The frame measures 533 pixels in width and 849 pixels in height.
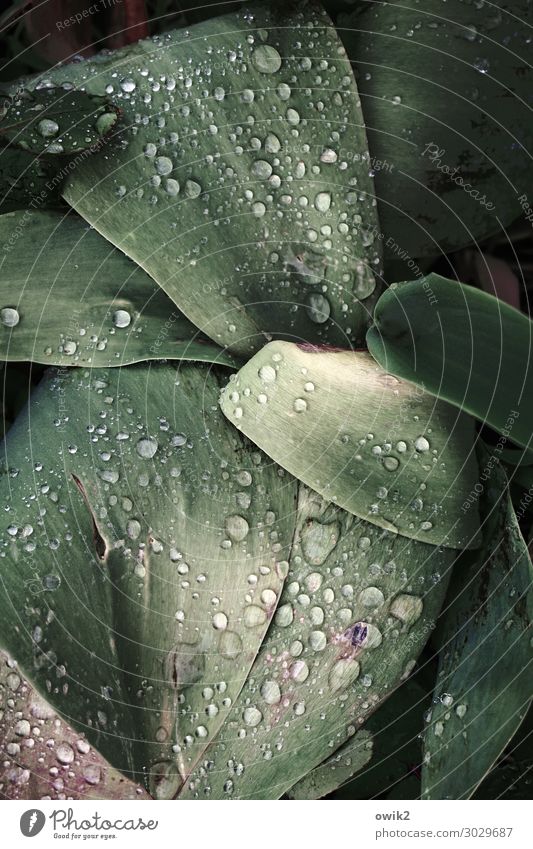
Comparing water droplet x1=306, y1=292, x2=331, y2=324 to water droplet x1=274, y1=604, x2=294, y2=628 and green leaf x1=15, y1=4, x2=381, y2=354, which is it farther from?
water droplet x1=274, y1=604, x2=294, y2=628

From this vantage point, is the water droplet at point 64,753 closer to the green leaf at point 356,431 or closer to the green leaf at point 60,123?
the green leaf at point 356,431

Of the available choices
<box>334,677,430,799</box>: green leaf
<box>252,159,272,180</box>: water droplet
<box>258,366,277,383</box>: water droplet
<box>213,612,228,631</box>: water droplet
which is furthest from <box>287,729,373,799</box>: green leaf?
<box>252,159,272,180</box>: water droplet

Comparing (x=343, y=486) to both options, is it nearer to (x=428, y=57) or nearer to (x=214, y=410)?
(x=214, y=410)

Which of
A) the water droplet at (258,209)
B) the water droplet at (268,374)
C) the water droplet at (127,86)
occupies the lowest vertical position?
the water droplet at (268,374)

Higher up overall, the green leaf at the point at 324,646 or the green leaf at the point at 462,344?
the green leaf at the point at 462,344

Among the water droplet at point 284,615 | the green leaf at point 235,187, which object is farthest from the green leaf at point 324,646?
the green leaf at point 235,187

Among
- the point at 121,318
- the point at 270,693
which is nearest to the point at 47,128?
the point at 121,318
